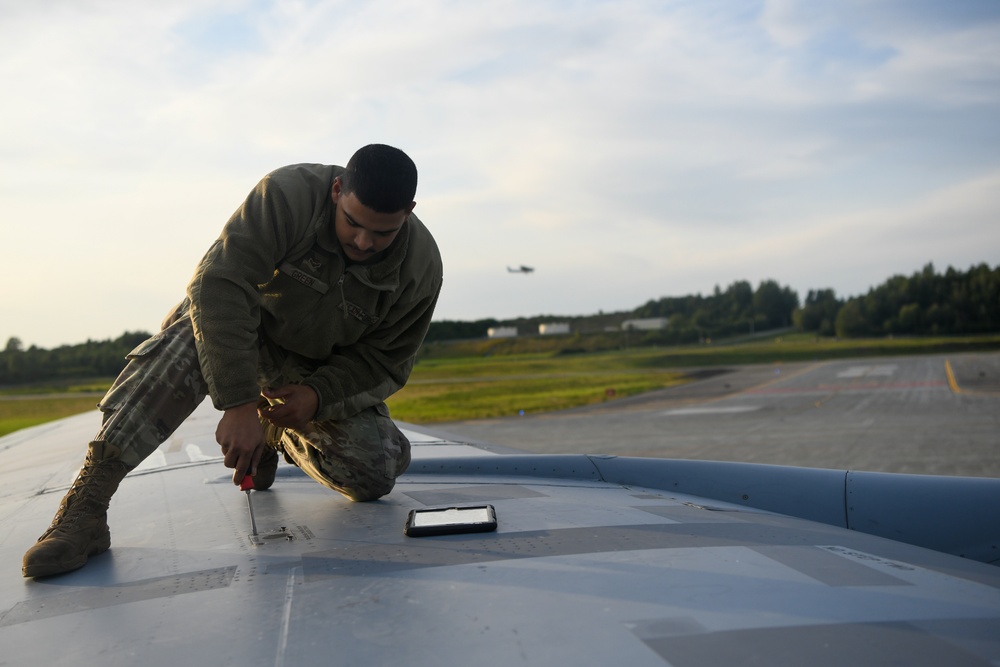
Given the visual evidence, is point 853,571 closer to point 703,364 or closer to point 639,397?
point 639,397

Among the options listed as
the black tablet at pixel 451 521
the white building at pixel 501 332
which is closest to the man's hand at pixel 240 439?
the black tablet at pixel 451 521

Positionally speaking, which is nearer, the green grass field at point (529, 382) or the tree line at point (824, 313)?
the green grass field at point (529, 382)

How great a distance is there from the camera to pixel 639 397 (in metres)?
34.0

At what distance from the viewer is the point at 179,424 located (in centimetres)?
256

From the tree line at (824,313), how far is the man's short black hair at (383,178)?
7502cm

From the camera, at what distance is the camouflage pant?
2.51 meters

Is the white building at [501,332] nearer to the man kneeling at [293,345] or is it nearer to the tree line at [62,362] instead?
the tree line at [62,362]

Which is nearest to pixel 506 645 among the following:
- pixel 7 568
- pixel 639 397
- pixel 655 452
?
pixel 7 568

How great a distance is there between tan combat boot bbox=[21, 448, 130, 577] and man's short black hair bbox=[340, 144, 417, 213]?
1170mm

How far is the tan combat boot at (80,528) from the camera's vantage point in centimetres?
209

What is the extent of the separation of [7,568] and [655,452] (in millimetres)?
14807

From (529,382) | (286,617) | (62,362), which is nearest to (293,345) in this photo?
(286,617)

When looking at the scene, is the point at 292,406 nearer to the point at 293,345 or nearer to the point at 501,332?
the point at 293,345

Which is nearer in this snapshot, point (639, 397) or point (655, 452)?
point (655, 452)
